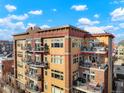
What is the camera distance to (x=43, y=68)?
73.5 ft

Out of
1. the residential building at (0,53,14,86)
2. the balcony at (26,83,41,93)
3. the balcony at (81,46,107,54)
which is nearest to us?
the balcony at (81,46,107,54)

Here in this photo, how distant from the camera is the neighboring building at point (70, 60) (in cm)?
1833

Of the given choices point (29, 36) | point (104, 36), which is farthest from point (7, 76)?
point (104, 36)

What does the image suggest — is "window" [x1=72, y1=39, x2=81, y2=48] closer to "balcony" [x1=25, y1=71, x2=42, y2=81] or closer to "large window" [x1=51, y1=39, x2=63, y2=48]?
"large window" [x1=51, y1=39, x2=63, y2=48]

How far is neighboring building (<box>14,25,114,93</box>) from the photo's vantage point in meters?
18.3

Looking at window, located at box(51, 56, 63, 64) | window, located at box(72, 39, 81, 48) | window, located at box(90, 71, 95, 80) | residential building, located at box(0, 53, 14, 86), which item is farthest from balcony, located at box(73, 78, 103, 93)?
residential building, located at box(0, 53, 14, 86)

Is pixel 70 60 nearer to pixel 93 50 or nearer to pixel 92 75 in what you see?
pixel 92 75

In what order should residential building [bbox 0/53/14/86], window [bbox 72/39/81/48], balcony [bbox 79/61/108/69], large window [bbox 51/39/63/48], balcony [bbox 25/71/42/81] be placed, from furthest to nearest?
residential building [bbox 0/53/14/86] → balcony [bbox 25/71/42/81] → window [bbox 72/39/81/48] → large window [bbox 51/39/63/48] → balcony [bbox 79/61/108/69]

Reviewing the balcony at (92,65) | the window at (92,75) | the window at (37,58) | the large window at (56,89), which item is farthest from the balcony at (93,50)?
the window at (37,58)

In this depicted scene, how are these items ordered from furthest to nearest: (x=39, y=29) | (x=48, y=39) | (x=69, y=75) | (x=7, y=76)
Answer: (x=7, y=76) < (x=39, y=29) < (x=48, y=39) < (x=69, y=75)

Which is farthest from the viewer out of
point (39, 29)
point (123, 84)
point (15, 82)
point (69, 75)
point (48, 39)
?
point (15, 82)

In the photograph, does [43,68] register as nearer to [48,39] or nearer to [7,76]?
[48,39]

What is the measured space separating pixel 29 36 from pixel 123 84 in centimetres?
2193

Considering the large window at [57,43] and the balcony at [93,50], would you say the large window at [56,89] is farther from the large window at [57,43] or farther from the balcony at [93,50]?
the balcony at [93,50]
